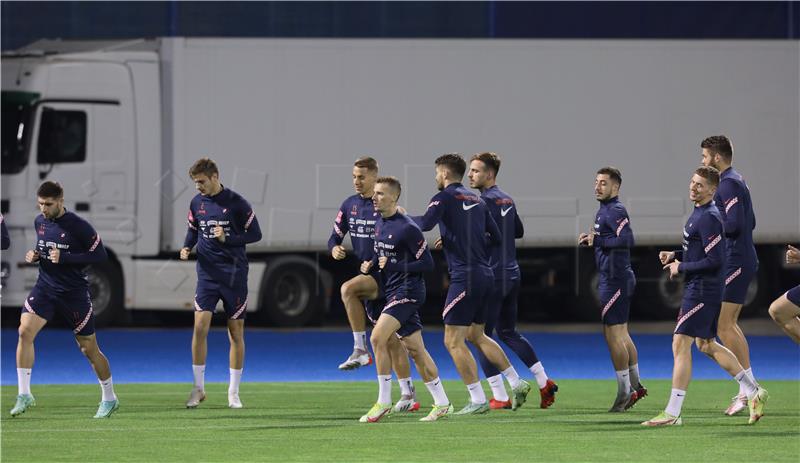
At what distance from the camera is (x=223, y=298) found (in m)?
15.7

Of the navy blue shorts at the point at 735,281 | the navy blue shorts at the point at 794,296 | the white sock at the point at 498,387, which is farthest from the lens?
the white sock at the point at 498,387

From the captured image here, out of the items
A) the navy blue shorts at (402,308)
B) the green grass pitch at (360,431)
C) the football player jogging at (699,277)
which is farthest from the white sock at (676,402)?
the navy blue shorts at (402,308)

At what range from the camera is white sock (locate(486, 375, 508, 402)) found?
15.3 m

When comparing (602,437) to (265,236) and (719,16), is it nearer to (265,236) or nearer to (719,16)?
(265,236)

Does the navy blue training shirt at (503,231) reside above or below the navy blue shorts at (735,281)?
above

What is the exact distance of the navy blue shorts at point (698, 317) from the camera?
1356cm

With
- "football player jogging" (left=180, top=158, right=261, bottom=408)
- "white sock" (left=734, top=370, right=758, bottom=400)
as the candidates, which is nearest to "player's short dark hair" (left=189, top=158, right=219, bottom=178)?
"football player jogging" (left=180, top=158, right=261, bottom=408)

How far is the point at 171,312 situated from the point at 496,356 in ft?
44.9

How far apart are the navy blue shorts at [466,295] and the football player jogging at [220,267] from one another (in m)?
2.29

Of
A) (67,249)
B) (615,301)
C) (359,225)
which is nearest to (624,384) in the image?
(615,301)

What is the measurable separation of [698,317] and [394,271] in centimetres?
253

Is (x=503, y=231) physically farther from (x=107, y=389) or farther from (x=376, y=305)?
(x=107, y=389)

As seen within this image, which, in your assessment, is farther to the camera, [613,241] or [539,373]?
[539,373]

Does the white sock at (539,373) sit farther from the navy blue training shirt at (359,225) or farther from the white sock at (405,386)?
the navy blue training shirt at (359,225)
